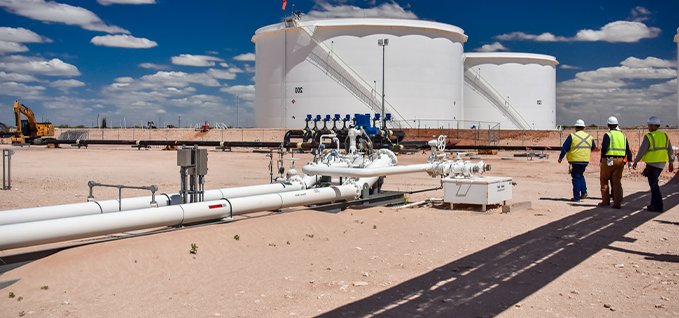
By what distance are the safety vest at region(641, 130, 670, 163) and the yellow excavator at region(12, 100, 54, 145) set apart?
37907mm

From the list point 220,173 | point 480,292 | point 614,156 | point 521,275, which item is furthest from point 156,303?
point 220,173

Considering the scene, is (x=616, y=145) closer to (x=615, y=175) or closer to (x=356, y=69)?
(x=615, y=175)

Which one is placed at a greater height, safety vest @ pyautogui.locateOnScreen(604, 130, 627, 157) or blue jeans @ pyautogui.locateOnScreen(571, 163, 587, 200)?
safety vest @ pyautogui.locateOnScreen(604, 130, 627, 157)

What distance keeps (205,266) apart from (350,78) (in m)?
32.8

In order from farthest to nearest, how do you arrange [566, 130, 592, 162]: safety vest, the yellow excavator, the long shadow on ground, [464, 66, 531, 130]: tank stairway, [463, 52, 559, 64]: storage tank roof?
[463, 52, 559, 64]: storage tank roof, [464, 66, 531, 130]: tank stairway, the yellow excavator, [566, 130, 592, 162]: safety vest, the long shadow on ground

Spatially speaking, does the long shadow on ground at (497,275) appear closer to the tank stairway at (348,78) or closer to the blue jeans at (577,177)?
the blue jeans at (577,177)

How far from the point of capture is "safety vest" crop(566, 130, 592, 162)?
412 inches

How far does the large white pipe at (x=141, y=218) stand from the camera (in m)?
5.14

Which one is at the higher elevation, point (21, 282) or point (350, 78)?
point (350, 78)

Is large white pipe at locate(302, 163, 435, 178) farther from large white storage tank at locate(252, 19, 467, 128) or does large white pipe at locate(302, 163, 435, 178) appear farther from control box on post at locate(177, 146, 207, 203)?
large white storage tank at locate(252, 19, 467, 128)

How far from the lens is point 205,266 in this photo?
5.52 meters

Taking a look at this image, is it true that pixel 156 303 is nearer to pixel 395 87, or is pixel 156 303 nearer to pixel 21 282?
pixel 21 282

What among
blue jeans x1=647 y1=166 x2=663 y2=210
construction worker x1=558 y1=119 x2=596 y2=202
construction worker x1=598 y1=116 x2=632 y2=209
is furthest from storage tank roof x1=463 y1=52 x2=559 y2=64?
blue jeans x1=647 y1=166 x2=663 y2=210

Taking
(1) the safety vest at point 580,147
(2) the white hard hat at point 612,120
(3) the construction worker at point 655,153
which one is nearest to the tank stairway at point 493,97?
(1) the safety vest at point 580,147
